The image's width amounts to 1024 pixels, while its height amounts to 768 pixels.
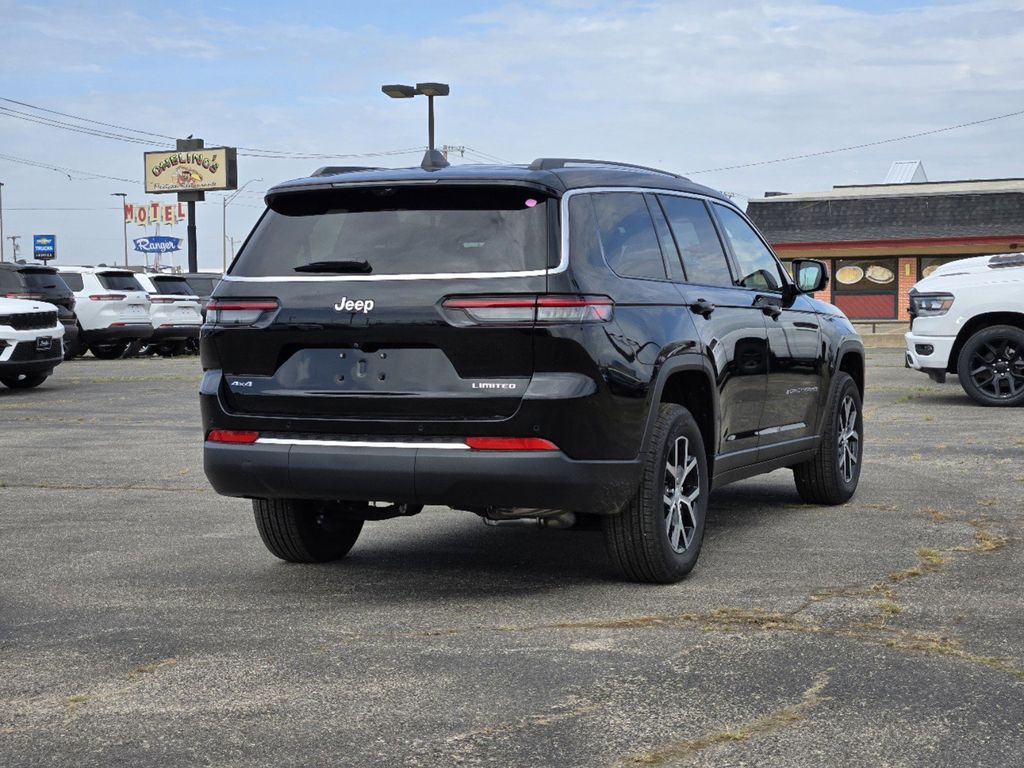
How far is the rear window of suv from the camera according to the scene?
20.3 ft

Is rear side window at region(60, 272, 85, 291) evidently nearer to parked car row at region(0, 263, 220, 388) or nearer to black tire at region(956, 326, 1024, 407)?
parked car row at region(0, 263, 220, 388)

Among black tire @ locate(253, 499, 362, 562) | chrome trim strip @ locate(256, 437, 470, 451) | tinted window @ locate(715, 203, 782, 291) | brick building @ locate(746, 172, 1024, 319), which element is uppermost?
brick building @ locate(746, 172, 1024, 319)

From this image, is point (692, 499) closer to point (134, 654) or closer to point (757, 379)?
A: point (757, 379)

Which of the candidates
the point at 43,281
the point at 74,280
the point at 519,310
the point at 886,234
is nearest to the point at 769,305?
the point at 519,310

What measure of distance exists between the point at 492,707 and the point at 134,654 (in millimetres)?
1468

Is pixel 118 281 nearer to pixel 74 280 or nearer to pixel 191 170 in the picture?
pixel 74 280

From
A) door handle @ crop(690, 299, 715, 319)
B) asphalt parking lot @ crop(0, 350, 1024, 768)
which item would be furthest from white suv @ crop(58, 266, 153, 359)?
door handle @ crop(690, 299, 715, 319)

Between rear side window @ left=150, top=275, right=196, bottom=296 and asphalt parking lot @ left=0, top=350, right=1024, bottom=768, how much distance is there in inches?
856

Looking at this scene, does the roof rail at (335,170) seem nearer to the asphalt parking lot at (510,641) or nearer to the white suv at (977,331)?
the asphalt parking lot at (510,641)

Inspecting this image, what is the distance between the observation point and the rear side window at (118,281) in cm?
2892

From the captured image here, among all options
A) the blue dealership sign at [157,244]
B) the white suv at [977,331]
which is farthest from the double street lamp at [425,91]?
the blue dealership sign at [157,244]

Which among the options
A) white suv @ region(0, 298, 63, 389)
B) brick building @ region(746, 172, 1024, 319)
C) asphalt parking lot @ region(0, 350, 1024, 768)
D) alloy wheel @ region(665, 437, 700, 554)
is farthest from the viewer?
brick building @ region(746, 172, 1024, 319)

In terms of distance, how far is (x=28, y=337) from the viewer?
62.5ft

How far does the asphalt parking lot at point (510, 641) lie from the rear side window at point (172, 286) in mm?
21740
